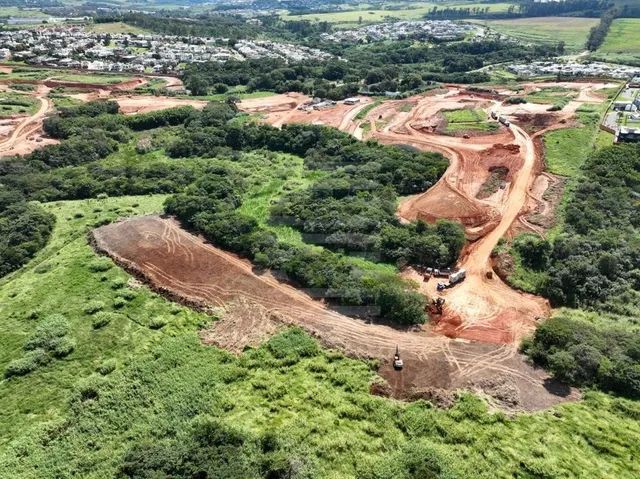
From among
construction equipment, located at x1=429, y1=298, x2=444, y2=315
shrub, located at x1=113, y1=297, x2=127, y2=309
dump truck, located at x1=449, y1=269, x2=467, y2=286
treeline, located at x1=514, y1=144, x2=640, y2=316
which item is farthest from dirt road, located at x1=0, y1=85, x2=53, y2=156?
treeline, located at x1=514, y1=144, x2=640, y2=316

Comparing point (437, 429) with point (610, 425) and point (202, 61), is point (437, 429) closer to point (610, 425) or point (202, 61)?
point (610, 425)

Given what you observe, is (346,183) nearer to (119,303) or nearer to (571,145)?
(119,303)

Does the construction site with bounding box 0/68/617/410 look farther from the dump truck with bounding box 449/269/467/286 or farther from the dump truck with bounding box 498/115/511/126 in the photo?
the dump truck with bounding box 498/115/511/126

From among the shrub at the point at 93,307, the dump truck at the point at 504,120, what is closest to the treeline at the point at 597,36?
the dump truck at the point at 504,120

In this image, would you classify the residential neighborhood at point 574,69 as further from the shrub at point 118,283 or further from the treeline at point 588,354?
the shrub at point 118,283

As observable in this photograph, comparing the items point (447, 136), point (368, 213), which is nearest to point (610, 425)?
point (368, 213)

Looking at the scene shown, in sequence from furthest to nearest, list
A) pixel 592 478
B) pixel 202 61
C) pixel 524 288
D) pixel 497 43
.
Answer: pixel 497 43 < pixel 202 61 < pixel 524 288 < pixel 592 478
